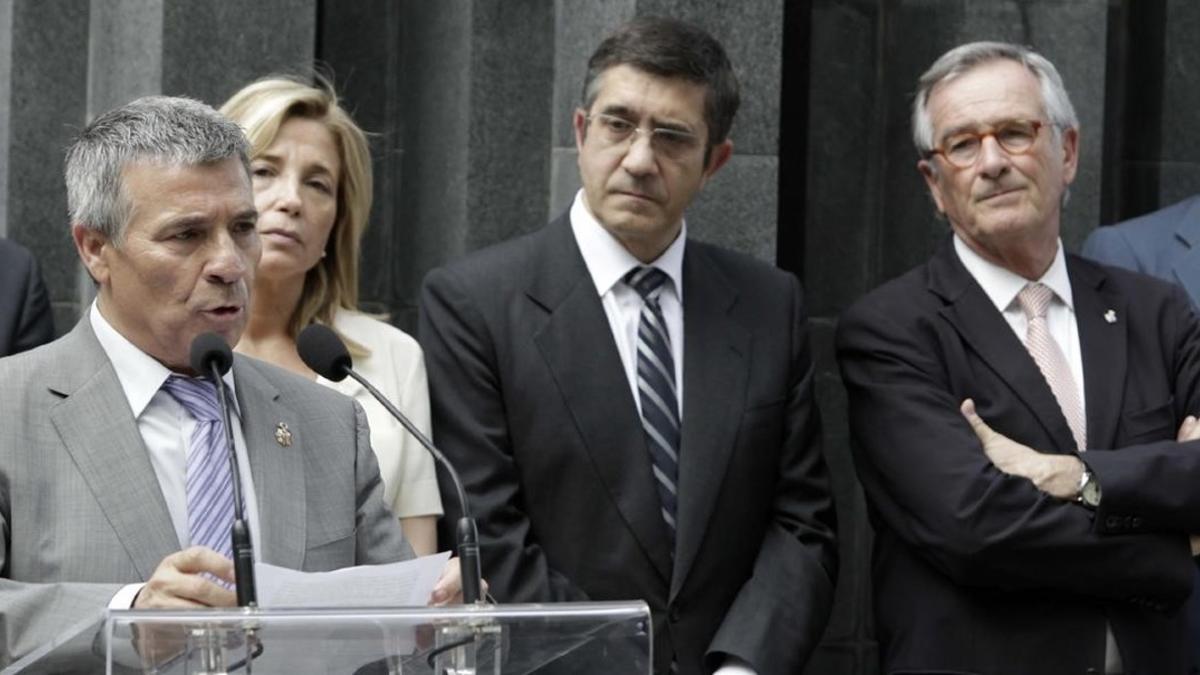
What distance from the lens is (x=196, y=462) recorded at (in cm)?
457

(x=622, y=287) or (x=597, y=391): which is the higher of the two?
(x=622, y=287)

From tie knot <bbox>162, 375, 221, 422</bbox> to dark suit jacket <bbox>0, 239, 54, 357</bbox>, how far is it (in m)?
1.56

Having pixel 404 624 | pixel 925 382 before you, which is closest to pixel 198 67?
pixel 925 382

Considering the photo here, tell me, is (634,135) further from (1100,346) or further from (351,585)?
(351,585)

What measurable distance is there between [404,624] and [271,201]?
90.9 inches

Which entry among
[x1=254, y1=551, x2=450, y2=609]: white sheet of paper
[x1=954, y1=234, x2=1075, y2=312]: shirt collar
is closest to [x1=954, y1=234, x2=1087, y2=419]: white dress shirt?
[x1=954, y1=234, x2=1075, y2=312]: shirt collar

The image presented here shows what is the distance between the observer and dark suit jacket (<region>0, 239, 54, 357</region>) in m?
6.10

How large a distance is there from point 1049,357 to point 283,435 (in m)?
2.28

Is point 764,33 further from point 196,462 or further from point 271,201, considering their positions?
point 196,462

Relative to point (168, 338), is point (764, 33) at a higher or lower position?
higher

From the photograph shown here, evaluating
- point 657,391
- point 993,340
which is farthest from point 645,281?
point 993,340

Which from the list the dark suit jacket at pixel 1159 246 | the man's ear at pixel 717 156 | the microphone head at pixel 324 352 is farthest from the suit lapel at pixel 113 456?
the dark suit jacket at pixel 1159 246

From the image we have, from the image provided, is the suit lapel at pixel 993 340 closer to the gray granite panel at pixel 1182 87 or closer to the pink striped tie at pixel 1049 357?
the pink striped tie at pixel 1049 357

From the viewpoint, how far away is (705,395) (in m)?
5.77
